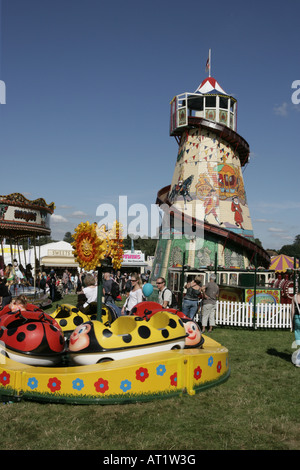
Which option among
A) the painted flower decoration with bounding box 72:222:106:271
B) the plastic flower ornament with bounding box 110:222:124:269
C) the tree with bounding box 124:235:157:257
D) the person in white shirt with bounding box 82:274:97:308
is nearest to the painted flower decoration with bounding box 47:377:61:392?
the painted flower decoration with bounding box 72:222:106:271

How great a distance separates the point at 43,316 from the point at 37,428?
2.35 m

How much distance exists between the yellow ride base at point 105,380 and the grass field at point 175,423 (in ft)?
0.40

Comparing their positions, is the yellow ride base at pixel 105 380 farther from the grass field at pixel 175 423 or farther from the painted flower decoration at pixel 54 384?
the grass field at pixel 175 423

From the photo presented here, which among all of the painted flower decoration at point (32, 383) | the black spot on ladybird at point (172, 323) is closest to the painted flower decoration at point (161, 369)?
the black spot on ladybird at point (172, 323)

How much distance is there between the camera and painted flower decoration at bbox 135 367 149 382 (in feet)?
18.2

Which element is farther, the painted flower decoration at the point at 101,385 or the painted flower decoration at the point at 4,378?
the painted flower decoration at the point at 4,378

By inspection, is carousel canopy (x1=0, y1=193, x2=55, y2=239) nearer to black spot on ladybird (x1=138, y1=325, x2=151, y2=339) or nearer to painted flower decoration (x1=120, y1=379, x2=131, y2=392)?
black spot on ladybird (x1=138, y1=325, x2=151, y2=339)

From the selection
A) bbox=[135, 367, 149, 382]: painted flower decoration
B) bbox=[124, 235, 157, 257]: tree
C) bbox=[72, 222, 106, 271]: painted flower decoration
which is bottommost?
bbox=[135, 367, 149, 382]: painted flower decoration

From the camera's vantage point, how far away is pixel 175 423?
4.89 meters

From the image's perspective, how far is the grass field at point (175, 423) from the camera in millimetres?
4309

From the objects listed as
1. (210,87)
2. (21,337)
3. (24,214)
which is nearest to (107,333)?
(21,337)

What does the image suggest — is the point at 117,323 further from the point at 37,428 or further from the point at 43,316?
the point at 37,428

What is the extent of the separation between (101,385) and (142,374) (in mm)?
597
